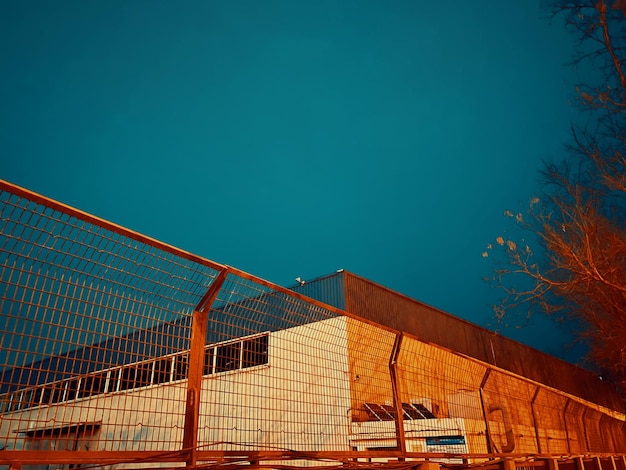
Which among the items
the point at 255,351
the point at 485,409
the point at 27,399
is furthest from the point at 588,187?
the point at 27,399

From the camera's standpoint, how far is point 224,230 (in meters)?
184

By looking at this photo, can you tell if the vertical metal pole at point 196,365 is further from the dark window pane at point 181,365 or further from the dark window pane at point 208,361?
the dark window pane at point 208,361

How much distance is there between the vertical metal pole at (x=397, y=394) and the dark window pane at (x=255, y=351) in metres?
1.60

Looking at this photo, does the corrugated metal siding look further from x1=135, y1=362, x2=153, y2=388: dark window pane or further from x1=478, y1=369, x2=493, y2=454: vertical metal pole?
x1=135, y1=362, x2=153, y2=388: dark window pane

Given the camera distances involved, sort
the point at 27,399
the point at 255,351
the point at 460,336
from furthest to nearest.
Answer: the point at 460,336, the point at 255,351, the point at 27,399

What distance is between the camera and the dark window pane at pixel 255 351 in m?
3.26

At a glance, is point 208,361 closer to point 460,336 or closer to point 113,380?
point 113,380

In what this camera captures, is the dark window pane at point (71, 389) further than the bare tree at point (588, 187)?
No

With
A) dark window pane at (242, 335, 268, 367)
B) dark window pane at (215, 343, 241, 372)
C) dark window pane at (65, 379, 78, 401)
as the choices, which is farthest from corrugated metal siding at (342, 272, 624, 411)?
dark window pane at (65, 379, 78, 401)

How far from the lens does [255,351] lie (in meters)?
3.35

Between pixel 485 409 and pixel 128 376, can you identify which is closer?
pixel 128 376

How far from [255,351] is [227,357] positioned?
294 millimetres

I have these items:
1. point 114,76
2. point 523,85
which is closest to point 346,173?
point 523,85

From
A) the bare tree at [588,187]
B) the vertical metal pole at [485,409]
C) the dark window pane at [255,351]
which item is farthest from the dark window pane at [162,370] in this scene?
the bare tree at [588,187]
